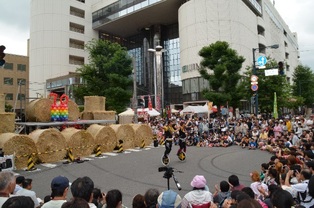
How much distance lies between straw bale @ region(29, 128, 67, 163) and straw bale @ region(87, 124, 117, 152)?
2.26m

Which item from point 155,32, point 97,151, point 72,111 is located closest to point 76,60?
point 155,32

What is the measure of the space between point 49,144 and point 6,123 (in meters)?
2.45

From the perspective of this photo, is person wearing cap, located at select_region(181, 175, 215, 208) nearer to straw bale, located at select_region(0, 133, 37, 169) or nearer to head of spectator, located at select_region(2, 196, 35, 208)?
head of spectator, located at select_region(2, 196, 35, 208)

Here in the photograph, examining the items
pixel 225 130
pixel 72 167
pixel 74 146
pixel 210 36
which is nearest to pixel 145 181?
pixel 72 167

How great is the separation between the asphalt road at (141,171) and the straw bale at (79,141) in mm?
739

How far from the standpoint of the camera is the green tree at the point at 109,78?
1234 inches

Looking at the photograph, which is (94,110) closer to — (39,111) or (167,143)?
(39,111)

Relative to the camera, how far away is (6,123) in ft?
44.0

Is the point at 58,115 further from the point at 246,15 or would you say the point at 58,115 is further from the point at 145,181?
the point at 246,15

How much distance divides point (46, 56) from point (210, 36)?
32.9 m

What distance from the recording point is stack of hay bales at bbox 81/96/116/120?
63.4 ft

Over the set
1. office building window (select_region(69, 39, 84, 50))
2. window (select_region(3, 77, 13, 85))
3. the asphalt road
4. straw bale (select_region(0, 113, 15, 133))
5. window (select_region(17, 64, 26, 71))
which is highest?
office building window (select_region(69, 39, 84, 50))

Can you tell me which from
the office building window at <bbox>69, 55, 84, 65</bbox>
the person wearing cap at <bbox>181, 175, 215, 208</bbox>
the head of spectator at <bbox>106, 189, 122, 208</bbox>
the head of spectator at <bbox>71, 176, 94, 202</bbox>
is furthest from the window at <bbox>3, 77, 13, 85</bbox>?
the head of spectator at <bbox>106, 189, 122, 208</bbox>

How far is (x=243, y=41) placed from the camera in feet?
154
